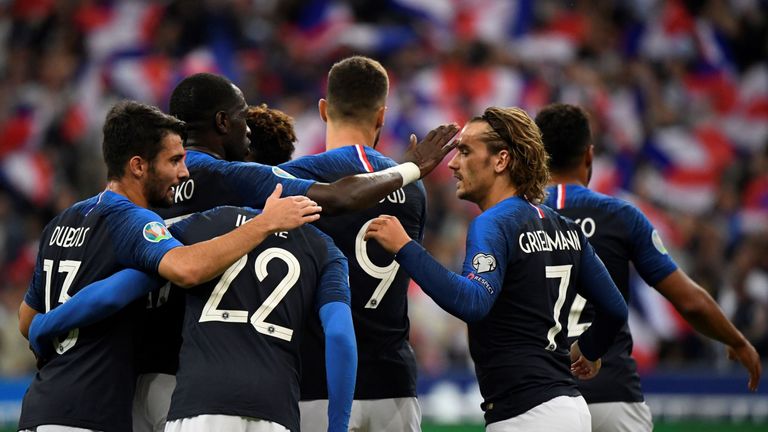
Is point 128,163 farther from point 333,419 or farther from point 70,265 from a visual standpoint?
point 333,419

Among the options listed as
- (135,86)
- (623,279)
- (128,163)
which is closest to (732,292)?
(623,279)

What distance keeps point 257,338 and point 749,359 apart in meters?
3.34

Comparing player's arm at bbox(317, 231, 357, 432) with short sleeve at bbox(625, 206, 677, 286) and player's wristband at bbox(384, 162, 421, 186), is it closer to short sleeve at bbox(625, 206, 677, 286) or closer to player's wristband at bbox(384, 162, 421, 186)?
player's wristband at bbox(384, 162, 421, 186)

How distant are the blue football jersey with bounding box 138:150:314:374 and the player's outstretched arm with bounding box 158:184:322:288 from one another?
0.60 metres

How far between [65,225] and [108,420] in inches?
34.7

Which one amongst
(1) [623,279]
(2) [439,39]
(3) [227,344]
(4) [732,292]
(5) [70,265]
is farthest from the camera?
(2) [439,39]

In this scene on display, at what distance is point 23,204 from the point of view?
1408 cm

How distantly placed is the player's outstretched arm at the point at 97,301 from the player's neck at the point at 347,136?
1.44 m

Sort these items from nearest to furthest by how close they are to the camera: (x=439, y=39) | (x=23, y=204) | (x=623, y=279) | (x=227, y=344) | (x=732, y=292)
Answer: (x=227, y=344) < (x=623, y=279) < (x=732, y=292) < (x=23, y=204) < (x=439, y=39)

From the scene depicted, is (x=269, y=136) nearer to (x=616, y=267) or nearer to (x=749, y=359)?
(x=616, y=267)

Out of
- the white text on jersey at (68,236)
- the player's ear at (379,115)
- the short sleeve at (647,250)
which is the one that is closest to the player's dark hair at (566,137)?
the short sleeve at (647,250)

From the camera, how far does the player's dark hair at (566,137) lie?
6.30 m

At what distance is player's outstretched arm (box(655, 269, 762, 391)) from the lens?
6195 mm

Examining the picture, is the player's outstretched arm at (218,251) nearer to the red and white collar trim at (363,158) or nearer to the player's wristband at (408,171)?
the player's wristband at (408,171)
